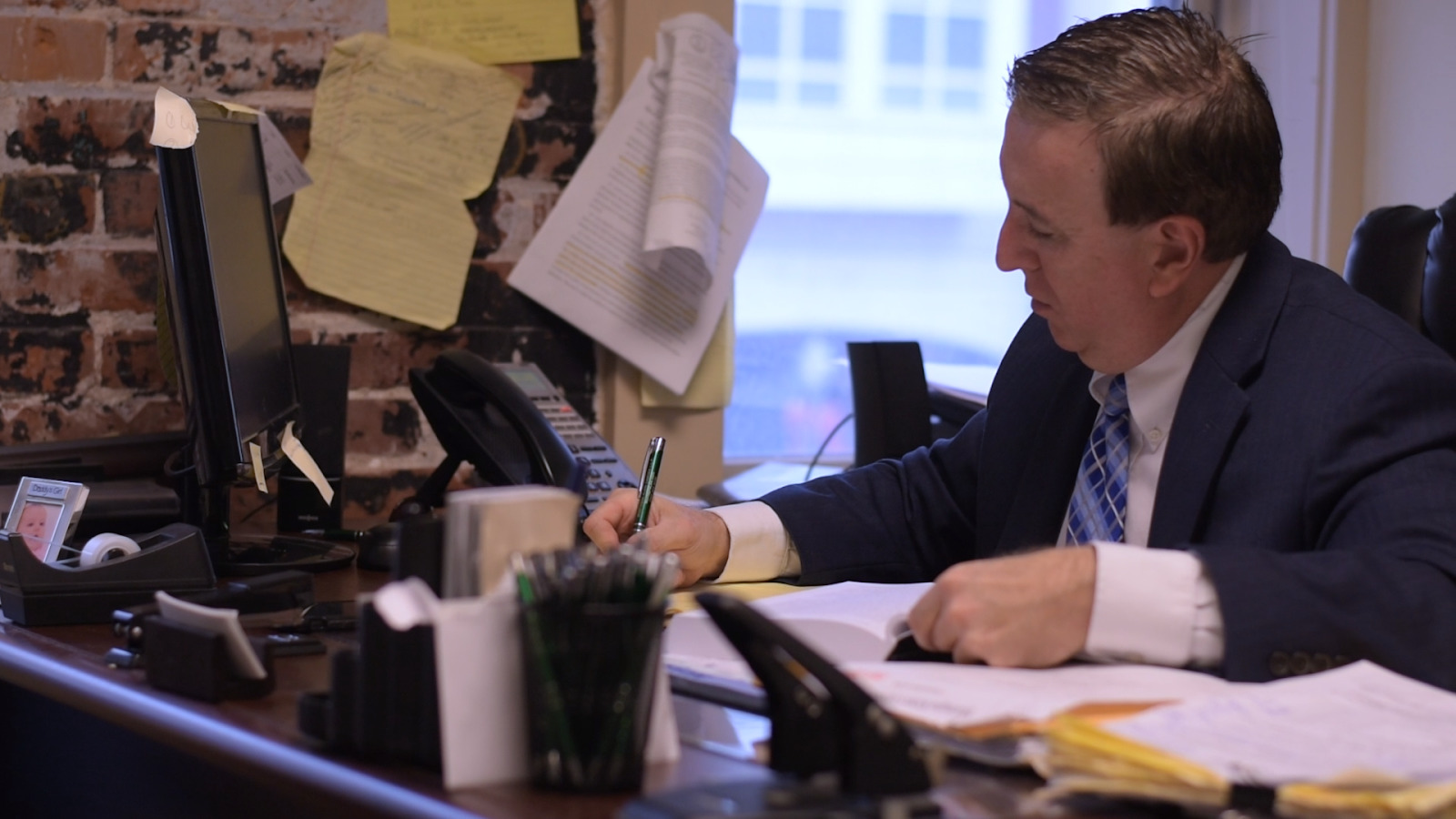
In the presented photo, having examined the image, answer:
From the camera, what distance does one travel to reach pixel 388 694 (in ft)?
2.32

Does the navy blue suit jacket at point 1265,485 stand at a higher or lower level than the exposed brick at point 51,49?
lower

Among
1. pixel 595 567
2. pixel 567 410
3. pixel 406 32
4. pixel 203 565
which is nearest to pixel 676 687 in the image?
pixel 595 567

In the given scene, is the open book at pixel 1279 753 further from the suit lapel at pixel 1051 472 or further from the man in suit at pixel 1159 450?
the suit lapel at pixel 1051 472

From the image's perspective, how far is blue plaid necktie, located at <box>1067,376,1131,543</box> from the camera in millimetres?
1308

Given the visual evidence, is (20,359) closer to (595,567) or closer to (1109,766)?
(595,567)

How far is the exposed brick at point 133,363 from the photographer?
1716 millimetres

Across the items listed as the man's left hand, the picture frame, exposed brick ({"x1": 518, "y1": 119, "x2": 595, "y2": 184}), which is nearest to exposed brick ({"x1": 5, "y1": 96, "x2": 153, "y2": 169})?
exposed brick ({"x1": 518, "y1": 119, "x2": 595, "y2": 184})

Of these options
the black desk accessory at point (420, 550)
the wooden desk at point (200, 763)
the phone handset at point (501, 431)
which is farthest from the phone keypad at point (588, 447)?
the black desk accessory at point (420, 550)

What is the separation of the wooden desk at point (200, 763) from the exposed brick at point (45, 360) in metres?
0.55

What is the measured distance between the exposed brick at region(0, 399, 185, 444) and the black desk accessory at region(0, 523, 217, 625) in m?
0.60

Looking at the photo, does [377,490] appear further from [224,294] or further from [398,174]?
[224,294]

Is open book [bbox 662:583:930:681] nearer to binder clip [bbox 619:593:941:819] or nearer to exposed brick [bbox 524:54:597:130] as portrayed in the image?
binder clip [bbox 619:593:941:819]

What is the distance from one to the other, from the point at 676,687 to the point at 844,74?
160cm

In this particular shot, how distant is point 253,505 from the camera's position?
1800mm
